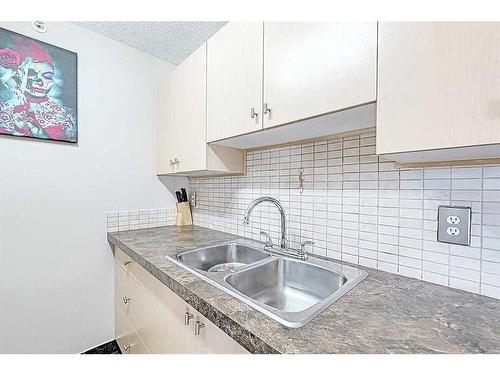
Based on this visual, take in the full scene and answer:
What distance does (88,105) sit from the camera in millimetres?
1569

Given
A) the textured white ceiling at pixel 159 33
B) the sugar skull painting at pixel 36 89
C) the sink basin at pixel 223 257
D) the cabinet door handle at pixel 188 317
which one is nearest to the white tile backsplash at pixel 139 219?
the sugar skull painting at pixel 36 89

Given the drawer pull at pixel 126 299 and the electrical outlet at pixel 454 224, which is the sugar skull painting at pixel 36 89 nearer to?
the drawer pull at pixel 126 299

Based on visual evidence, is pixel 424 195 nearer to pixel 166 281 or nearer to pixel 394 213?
pixel 394 213

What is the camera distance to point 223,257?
1.42 m

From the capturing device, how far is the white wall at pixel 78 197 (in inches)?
52.5

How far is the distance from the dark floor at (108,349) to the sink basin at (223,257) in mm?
986

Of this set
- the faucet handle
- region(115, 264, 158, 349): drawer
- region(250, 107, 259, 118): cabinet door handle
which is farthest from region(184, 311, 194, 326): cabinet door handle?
region(250, 107, 259, 118): cabinet door handle

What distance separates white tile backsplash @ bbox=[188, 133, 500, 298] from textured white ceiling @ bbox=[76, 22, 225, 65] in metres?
0.91

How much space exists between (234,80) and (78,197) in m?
1.23

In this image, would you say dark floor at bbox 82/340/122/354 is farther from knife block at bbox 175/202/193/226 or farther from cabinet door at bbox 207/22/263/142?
cabinet door at bbox 207/22/263/142

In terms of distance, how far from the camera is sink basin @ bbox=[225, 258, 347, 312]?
984 mm

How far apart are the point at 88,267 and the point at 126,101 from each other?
117cm

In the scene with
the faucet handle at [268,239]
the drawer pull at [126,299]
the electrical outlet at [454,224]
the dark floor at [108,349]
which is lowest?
the dark floor at [108,349]
